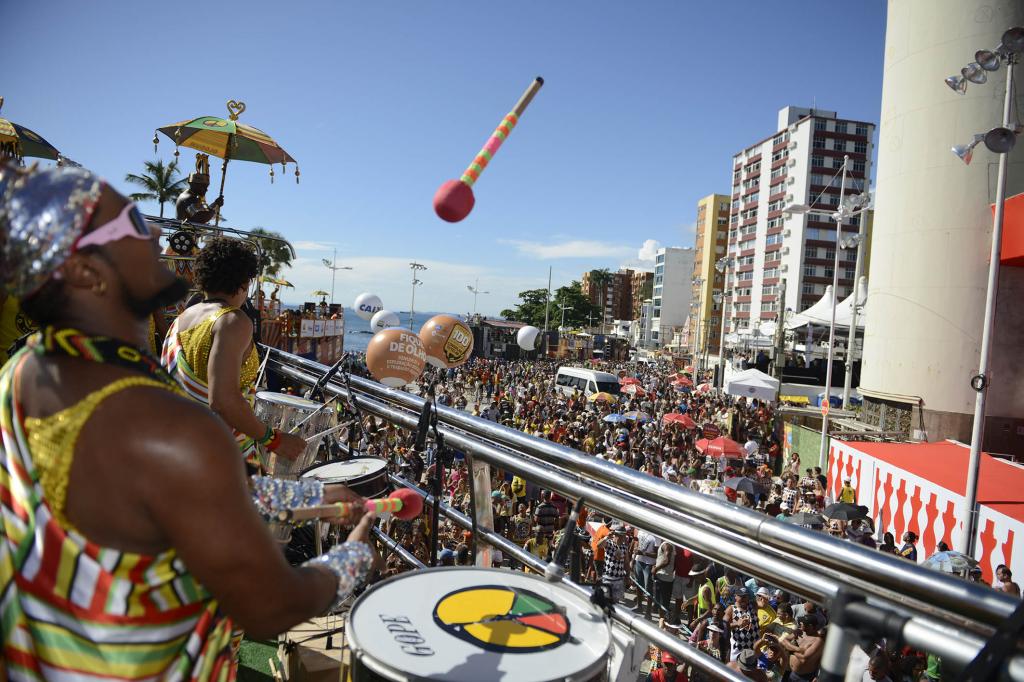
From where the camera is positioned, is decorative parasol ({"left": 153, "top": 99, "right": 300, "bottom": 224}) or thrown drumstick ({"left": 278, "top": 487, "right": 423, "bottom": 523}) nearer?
thrown drumstick ({"left": 278, "top": 487, "right": 423, "bottom": 523})

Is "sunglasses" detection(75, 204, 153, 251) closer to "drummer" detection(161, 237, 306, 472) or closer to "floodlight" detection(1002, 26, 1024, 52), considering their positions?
"drummer" detection(161, 237, 306, 472)

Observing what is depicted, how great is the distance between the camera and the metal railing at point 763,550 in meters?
1.13

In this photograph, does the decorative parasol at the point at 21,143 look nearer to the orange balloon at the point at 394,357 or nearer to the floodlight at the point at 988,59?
the orange balloon at the point at 394,357

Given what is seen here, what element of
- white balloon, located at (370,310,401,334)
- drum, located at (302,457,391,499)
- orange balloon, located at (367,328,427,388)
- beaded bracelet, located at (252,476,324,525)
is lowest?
drum, located at (302,457,391,499)

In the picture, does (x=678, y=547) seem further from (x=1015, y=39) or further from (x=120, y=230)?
(x=1015, y=39)

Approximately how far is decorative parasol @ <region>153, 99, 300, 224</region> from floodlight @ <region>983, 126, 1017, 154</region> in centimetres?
992

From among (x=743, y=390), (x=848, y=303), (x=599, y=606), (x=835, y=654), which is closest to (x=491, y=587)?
(x=599, y=606)

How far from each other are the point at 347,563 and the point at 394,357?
4.23 metres

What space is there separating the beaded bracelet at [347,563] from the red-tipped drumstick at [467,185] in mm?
1139

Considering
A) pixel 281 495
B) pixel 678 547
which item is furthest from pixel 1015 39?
pixel 281 495

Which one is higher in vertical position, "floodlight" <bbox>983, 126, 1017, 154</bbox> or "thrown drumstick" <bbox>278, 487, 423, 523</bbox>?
"floodlight" <bbox>983, 126, 1017, 154</bbox>

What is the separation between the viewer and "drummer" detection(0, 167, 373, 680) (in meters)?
1.07

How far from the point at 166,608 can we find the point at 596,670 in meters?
0.94

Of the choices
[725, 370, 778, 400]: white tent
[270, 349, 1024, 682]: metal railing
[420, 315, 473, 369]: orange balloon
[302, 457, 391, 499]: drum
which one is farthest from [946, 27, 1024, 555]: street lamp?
[725, 370, 778, 400]: white tent
